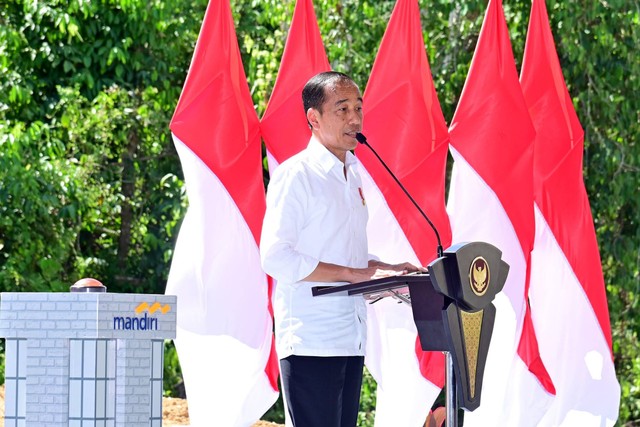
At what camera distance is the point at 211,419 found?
5.77m

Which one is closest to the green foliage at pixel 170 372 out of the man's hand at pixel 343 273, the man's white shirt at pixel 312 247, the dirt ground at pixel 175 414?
the dirt ground at pixel 175 414

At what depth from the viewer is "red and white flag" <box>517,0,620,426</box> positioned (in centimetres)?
619

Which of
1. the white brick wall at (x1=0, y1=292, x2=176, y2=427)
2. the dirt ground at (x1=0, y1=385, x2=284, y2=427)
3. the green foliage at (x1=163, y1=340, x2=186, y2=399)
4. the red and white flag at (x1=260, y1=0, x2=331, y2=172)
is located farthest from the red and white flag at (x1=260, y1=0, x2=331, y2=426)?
the green foliage at (x1=163, y1=340, x2=186, y2=399)

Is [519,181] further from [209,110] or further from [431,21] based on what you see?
[431,21]

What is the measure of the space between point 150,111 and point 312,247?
690cm

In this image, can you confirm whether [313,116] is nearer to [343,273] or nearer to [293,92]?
[343,273]

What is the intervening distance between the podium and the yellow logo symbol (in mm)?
876

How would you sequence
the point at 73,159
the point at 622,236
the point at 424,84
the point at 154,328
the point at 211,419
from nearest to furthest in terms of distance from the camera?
the point at 154,328 → the point at 211,419 → the point at 424,84 → the point at 622,236 → the point at 73,159

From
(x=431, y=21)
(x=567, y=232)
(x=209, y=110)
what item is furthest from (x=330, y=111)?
(x=431, y=21)

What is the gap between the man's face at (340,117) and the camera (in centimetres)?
377

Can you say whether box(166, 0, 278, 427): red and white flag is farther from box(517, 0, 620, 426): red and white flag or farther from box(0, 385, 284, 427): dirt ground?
box(517, 0, 620, 426): red and white flag

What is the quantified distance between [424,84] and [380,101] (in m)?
0.26

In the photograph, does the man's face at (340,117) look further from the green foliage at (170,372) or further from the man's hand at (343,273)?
the green foliage at (170,372)

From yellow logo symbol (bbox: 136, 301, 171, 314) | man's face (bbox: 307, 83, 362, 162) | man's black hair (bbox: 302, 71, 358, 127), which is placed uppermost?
man's black hair (bbox: 302, 71, 358, 127)
